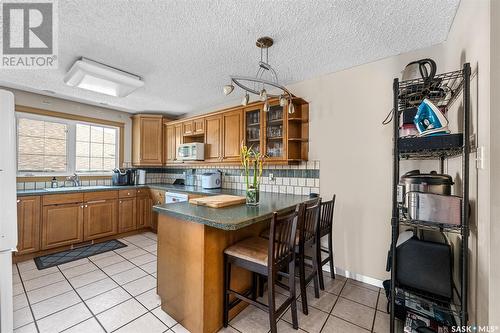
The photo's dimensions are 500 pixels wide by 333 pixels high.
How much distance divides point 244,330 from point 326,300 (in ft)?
2.93

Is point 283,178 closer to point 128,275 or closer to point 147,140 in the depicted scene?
point 128,275

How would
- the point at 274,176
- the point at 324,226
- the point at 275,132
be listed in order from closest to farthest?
the point at 324,226 < the point at 275,132 < the point at 274,176

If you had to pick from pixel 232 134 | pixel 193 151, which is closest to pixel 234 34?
pixel 232 134

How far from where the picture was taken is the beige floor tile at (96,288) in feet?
7.12

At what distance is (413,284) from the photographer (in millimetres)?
1548

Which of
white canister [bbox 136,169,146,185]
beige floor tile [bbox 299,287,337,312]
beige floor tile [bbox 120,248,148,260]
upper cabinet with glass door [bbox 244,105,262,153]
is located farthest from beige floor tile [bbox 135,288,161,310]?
white canister [bbox 136,169,146,185]

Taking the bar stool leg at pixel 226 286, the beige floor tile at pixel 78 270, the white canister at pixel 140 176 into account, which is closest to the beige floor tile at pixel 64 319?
the beige floor tile at pixel 78 270

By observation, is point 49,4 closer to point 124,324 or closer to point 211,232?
point 211,232

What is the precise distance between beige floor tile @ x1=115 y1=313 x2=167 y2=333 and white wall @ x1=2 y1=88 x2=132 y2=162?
3570 millimetres

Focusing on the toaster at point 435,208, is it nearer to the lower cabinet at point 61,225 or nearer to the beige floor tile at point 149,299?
the beige floor tile at point 149,299

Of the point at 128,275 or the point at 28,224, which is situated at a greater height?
the point at 28,224

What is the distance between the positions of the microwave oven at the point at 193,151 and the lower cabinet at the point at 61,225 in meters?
1.78

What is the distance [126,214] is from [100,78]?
246 centimetres

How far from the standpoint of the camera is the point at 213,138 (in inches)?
144
